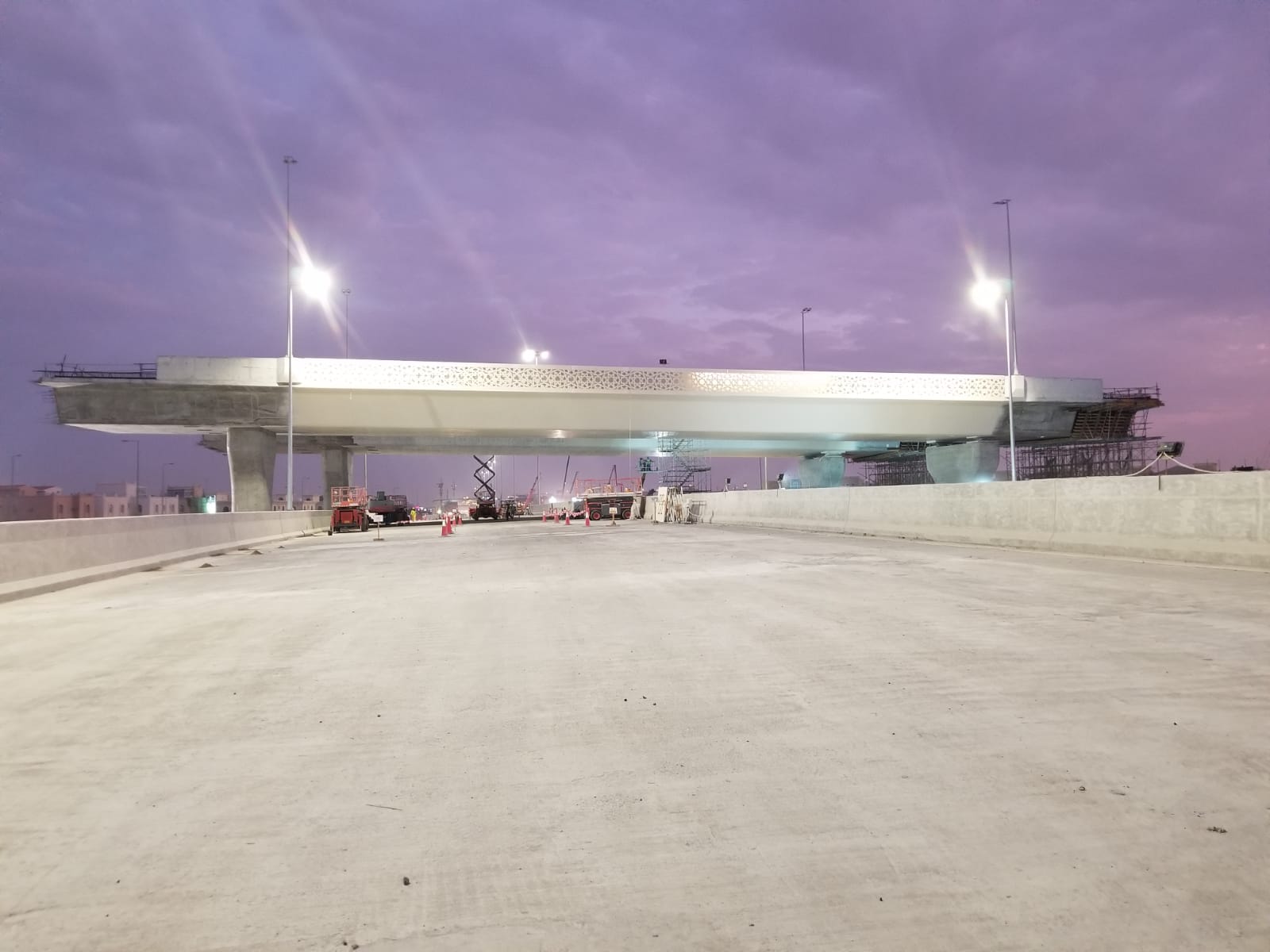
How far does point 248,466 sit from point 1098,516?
4678 cm

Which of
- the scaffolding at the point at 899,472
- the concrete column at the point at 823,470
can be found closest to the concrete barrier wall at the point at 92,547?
the concrete column at the point at 823,470

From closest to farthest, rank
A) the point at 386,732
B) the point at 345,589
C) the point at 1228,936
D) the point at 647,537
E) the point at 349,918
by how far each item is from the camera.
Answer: the point at 1228,936 < the point at 349,918 < the point at 386,732 < the point at 345,589 < the point at 647,537

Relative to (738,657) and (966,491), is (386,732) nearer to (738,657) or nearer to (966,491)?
(738,657)

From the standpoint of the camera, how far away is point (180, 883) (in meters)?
2.88

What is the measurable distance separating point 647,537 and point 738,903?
67.1ft

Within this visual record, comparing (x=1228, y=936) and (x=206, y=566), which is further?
(x=206, y=566)

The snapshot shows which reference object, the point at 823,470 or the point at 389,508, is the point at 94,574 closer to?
the point at 389,508

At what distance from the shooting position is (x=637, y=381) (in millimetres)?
50219

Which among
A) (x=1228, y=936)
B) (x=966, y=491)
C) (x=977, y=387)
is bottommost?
(x=1228, y=936)

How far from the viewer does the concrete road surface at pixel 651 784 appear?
264cm

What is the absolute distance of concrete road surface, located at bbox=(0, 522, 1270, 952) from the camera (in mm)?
2641

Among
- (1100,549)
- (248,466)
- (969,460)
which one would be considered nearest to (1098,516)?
(1100,549)

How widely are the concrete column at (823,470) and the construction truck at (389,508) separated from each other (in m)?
40.1

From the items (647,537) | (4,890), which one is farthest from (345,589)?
(647,537)
